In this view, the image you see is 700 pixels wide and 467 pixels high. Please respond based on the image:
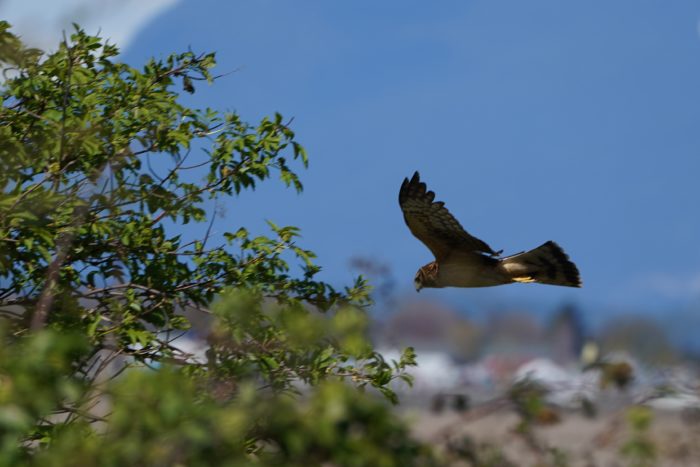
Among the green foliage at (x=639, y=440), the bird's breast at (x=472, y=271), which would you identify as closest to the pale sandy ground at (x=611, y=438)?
the green foliage at (x=639, y=440)

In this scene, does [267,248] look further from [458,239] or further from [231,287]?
[458,239]

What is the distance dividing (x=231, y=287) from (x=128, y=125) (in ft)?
4.80

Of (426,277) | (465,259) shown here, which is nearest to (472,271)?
(465,259)

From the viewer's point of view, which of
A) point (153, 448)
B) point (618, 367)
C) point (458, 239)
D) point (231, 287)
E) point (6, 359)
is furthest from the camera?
point (458, 239)

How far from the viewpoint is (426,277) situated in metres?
11.0

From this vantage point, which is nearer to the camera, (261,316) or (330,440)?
(330,440)

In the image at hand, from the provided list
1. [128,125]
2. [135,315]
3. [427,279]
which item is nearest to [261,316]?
[135,315]

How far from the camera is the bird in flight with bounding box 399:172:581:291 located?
33.0 ft

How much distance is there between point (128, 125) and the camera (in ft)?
26.2

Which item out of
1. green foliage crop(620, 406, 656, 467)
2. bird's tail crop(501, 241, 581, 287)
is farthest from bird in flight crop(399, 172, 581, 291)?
green foliage crop(620, 406, 656, 467)

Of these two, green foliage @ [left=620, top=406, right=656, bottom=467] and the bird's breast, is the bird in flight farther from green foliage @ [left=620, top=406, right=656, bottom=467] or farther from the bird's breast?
green foliage @ [left=620, top=406, right=656, bottom=467]

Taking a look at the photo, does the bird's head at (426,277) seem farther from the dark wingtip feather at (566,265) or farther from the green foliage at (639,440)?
the green foliage at (639,440)

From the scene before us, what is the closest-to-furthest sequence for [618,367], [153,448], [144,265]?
[153,448] → [618,367] → [144,265]

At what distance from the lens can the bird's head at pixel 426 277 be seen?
1086 centimetres
